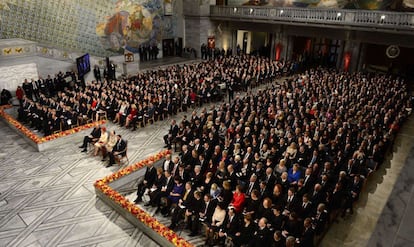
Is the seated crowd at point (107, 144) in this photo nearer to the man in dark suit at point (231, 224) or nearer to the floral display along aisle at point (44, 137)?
the floral display along aisle at point (44, 137)

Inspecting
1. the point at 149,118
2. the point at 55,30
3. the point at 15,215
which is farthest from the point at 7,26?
the point at 15,215

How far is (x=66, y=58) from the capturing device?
2045 centimetres

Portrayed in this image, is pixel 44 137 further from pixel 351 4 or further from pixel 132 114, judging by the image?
pixel 351 4

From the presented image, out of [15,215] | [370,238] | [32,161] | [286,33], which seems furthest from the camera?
[286,33]

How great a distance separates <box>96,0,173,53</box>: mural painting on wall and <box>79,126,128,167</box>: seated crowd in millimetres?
13553

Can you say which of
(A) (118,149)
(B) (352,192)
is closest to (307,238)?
(B) (352,192)

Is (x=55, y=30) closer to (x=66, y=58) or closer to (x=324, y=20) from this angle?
(x=66, y=58)

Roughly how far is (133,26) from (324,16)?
1385cm

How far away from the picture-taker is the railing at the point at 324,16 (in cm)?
1767

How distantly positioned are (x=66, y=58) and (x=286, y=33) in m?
16.2

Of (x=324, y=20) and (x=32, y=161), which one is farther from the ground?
(x=324, y=20)

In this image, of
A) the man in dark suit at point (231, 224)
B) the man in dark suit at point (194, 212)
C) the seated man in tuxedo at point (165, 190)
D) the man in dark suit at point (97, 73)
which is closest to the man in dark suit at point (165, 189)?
the seated man in tuxedo at point (165, 190)

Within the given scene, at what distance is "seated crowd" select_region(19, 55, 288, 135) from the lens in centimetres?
1290

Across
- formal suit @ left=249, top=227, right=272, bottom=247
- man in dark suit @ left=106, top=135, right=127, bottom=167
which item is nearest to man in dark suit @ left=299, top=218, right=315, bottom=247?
formal suit @ left=249, top=227, right=272, bottom=247
